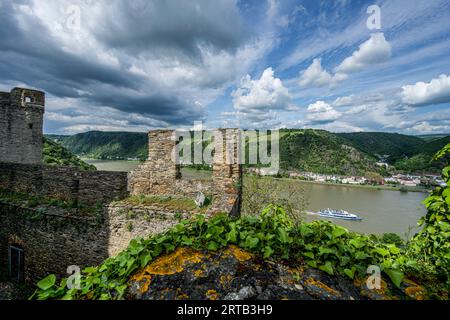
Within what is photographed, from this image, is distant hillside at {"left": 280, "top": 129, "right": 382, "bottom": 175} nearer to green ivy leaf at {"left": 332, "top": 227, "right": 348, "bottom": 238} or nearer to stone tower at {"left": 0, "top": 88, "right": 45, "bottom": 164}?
stone tower at {"left": 0, "top": 88, "right": 45, "bottom": 164}

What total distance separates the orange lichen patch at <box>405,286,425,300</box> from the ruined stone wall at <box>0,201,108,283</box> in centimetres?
816

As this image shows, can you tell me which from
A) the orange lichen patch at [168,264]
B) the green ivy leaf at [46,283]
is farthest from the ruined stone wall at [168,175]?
the green ivy leaf at [46,283]

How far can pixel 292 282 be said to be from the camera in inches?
65.7

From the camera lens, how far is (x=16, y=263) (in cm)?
902

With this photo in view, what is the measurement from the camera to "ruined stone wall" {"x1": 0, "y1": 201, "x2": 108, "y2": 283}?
7746mm

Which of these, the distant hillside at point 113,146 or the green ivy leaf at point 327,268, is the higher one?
the distant hillside at point 113,146

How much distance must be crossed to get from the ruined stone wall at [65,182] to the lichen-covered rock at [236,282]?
7579 millimetres

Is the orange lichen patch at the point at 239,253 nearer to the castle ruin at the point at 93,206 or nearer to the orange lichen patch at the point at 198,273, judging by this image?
the orange lichen patch at the point at 198,273

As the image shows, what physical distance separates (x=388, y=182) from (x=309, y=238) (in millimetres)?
98685

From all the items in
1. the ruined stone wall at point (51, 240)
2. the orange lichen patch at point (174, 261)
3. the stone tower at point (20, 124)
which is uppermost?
the stone tower at point (20, 124)

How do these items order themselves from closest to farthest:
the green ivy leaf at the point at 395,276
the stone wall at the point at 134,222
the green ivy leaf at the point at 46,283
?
the green ivy leaf at the point at 46,283 → the green ivy leaf at the point at 395,276 → the stone wall at the point at 134,222

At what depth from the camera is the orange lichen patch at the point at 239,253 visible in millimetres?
1903

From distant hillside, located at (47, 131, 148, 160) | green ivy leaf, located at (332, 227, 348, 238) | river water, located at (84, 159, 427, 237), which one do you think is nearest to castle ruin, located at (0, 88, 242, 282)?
green ivy leaf, located at (332, 227, 348, 238)
